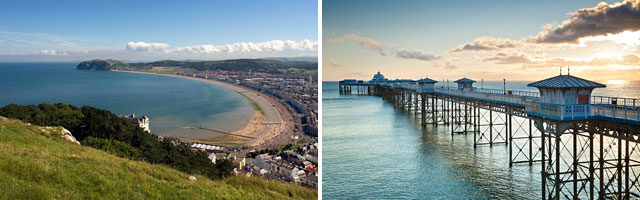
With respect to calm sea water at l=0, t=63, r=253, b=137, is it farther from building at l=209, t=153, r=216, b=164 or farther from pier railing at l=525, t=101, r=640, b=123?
pier railing at l=525, t=101, r=640, b=123

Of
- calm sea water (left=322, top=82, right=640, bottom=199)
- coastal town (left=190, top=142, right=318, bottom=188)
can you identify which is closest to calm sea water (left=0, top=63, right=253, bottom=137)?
coastal town (left=190, top=142, right=318, bottom=188)

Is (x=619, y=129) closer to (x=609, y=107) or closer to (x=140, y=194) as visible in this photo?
(x=609, y=107)

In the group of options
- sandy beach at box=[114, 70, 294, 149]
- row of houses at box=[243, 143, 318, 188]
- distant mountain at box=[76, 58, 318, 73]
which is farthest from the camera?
distant mountain at box=[76, 58, 318, 73]

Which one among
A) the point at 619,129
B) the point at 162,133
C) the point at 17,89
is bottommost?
the point at 162,133

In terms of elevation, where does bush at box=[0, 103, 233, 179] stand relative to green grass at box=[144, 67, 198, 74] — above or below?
below

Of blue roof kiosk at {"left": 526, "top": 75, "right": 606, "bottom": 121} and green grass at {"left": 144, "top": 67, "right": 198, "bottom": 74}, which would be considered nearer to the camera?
blue roof kiosk at {"left": 526, "top": 75, "right": 606, "bottom": 121}

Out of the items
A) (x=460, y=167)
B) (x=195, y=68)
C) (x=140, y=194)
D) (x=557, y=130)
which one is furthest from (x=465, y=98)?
(x=140, y=194)

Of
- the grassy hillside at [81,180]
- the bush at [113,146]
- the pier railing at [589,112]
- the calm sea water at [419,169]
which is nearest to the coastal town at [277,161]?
the calm sea water at [419,169]
